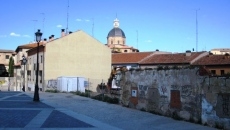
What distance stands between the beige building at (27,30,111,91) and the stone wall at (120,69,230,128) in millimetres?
28467

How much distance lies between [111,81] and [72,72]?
10.5m

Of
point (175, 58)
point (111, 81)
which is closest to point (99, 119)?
point (111, 81)

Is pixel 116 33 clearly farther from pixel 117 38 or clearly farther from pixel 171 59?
pixel 171 59

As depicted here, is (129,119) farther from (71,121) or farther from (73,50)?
(73,50)

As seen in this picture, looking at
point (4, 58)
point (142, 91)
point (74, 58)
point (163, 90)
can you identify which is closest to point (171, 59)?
point (74, 58)

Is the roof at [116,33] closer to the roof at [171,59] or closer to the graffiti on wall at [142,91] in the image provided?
the roof at [171,59]

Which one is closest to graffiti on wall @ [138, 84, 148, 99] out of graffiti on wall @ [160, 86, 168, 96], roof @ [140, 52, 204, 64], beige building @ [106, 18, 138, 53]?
graffiti on wall @ [160, 86, 168, 96]

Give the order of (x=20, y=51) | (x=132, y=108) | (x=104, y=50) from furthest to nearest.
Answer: (x=20, y=51), (x=104, y=50), (x=132, y=108)

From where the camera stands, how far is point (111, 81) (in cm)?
4250

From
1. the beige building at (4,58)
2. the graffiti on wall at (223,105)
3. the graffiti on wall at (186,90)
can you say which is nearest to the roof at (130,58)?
the beige building at (4,58)

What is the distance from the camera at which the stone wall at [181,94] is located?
11438 millimetres

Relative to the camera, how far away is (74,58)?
5119 cm

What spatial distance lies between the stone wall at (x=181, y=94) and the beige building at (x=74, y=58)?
2847cm

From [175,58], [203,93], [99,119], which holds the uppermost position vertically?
[175,58]
